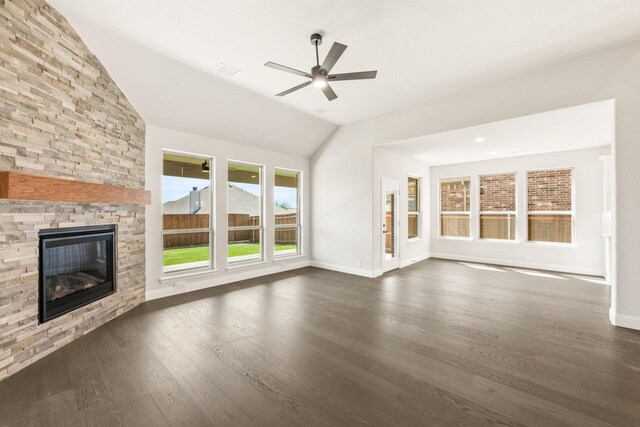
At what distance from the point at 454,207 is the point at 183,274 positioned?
23.8 feet

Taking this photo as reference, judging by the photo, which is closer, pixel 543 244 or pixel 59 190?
pixel 59 190

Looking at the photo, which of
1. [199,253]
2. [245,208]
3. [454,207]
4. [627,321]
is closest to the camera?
[627,321]

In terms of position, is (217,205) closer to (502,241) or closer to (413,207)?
(413,207)

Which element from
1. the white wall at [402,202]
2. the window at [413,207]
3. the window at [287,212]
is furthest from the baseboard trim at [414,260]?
the window at [287,212]

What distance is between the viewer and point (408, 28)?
9.71 ft

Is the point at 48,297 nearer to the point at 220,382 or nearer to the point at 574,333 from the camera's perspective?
the point at 220,382

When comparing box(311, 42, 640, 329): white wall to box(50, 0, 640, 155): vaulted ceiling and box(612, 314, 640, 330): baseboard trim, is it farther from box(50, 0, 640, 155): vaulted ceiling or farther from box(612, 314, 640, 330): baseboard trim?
box(50, 0, 640, 155): vaulted ceiling

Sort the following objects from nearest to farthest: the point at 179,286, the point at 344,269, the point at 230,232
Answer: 1. the point at 179,286
2. the point at 230,232
3. the point at 344,269

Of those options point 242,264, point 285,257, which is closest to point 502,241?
point 285,257

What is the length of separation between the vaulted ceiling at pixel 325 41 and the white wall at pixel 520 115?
0.22m

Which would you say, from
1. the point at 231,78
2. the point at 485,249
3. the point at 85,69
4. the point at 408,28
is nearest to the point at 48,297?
the point at 85,69

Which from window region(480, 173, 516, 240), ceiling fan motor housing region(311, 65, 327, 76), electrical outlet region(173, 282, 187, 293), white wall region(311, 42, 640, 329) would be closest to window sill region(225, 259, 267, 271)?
electrical outlet region(173, 282, 187, 293)

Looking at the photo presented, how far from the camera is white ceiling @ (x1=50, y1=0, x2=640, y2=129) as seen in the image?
267 cm

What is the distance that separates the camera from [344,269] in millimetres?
6246
